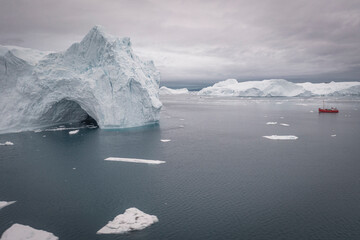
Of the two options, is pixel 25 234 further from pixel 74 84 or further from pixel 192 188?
pixel 74 84

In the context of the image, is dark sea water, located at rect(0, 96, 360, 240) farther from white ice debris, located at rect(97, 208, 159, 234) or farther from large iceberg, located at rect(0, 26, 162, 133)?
large iceberg, located at rect(0, 26, 162, 133)

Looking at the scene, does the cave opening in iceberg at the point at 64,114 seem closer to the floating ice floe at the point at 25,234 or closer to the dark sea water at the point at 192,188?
the dark sea water at the point at 192,188

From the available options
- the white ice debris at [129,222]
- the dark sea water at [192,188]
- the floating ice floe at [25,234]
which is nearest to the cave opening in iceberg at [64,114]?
the dark sea water at [192,188]

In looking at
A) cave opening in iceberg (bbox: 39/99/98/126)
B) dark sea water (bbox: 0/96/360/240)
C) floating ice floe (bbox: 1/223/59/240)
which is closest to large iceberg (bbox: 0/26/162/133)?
cave opening in iceberg (bbox: 39/99/98/126)

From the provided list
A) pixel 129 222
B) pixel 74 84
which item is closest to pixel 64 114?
pixel 74 84

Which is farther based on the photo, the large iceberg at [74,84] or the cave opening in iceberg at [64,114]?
the cave opening in iceberg at [64,114]

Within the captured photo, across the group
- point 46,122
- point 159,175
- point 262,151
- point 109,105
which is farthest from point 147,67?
point 159,175
